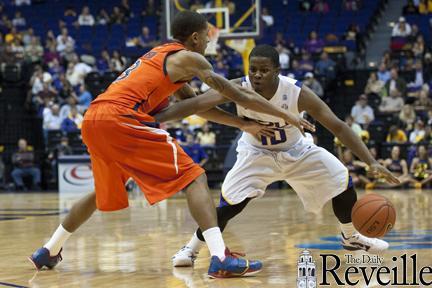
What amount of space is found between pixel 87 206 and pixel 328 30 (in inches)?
720

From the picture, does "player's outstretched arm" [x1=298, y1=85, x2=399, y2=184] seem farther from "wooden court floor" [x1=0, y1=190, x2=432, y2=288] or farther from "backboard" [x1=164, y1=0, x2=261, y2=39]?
"backboard" [x1=164, y1=0, x2=261, y2=39]

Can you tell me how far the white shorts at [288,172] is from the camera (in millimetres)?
6074

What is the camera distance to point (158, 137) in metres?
5.35

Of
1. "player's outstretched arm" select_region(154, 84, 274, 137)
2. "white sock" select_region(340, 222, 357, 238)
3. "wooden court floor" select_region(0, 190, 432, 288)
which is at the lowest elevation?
"wooden court floor" select_region(0, 190, 432, 288)

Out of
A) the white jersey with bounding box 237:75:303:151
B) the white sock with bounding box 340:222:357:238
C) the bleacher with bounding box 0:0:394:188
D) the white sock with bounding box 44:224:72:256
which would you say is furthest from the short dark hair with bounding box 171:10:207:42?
the bleacher with bounding box 0:0:394:188

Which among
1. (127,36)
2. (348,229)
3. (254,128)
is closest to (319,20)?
(127,36)

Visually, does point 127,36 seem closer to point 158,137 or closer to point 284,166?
point 284,166

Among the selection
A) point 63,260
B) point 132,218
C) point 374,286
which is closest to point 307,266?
point 374,286

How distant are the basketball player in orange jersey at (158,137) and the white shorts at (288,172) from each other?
681 millimetres

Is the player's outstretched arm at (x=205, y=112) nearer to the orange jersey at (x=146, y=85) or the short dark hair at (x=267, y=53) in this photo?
the orange jersey at (x=146, y=85)

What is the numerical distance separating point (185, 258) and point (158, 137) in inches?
37.1

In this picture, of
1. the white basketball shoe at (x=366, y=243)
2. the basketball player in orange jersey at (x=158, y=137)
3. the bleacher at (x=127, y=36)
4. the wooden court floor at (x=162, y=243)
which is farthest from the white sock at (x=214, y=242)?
the bleacher at (x=127, y=36)

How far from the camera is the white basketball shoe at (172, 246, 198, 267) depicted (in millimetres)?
5762

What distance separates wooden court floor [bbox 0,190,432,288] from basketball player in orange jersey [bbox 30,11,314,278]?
1.42ft
